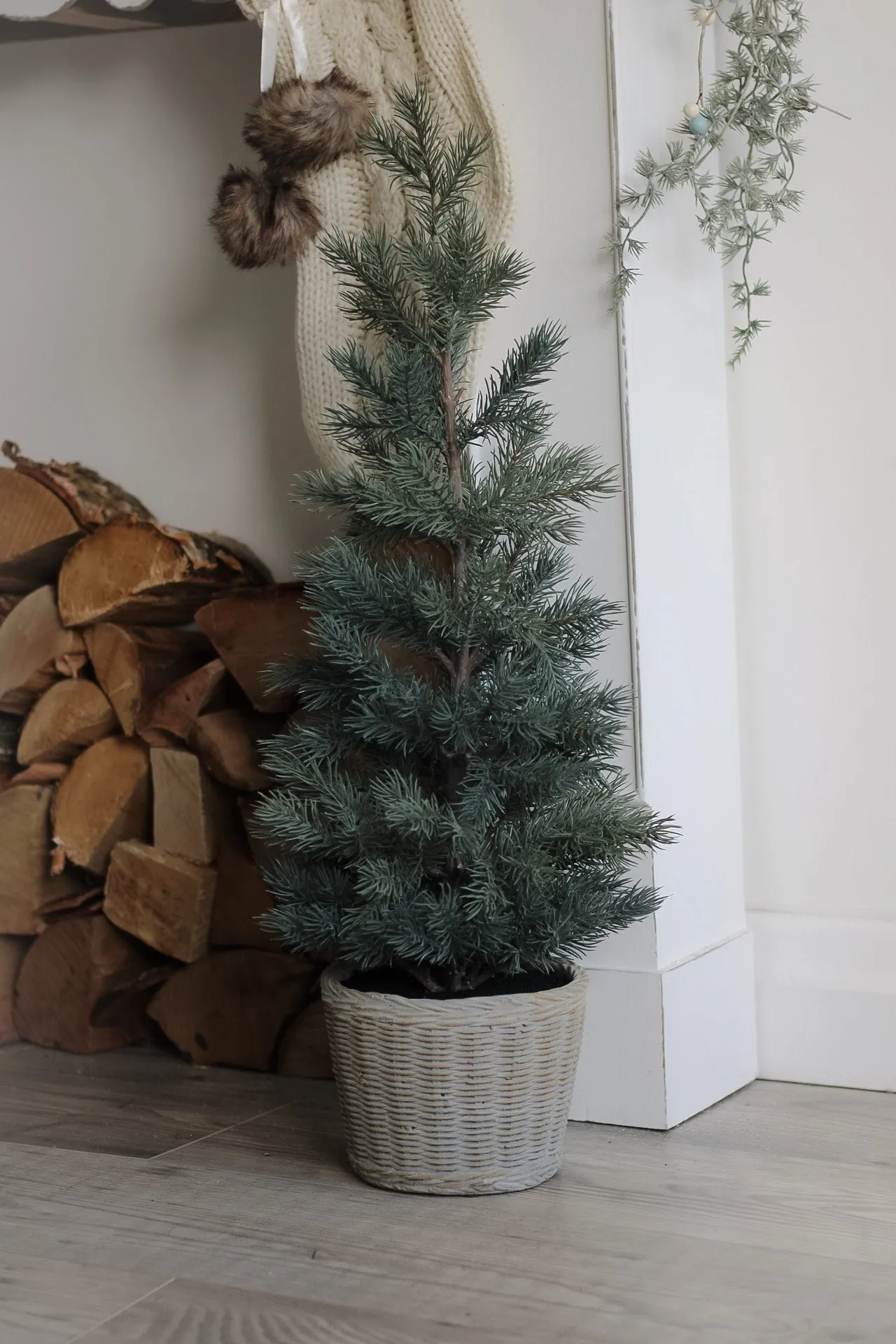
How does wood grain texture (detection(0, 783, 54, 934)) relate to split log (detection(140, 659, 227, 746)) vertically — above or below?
below

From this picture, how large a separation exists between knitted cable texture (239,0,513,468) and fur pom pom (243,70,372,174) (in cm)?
5

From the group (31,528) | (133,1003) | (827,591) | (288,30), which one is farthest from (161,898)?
(288,30)

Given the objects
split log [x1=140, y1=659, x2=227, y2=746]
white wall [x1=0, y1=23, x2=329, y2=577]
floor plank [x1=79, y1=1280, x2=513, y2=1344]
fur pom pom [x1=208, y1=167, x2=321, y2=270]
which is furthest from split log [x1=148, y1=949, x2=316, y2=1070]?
fur pom pom [x1=208, y1=167, x2=321, y2=270]

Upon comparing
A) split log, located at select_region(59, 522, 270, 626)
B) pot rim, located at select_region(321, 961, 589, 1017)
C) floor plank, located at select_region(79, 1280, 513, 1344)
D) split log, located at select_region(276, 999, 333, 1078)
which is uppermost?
split log, located at select_region(59, 522, 270, 626)

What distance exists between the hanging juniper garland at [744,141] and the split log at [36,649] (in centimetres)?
100

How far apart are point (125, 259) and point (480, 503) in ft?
3.37

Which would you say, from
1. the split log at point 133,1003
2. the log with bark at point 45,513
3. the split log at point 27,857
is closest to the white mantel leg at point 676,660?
the split log at point 133,1003

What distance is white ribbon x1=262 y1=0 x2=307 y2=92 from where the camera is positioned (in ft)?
6.03

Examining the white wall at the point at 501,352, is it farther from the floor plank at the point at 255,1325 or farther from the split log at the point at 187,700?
the floor plank at the point at 255,1325

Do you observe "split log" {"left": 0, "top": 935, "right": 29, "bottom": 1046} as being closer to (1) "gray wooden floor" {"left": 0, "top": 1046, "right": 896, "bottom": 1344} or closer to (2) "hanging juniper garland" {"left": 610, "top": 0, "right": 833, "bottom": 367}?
(1) "gray wooden floor" {"left": 0, "top": 1046, "right": 896, "bottom": 1344}

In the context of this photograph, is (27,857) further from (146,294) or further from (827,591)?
(827,591)

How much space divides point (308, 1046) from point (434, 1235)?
0.62 m

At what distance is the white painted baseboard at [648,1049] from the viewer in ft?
5.87

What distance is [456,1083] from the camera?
5.04 ft
